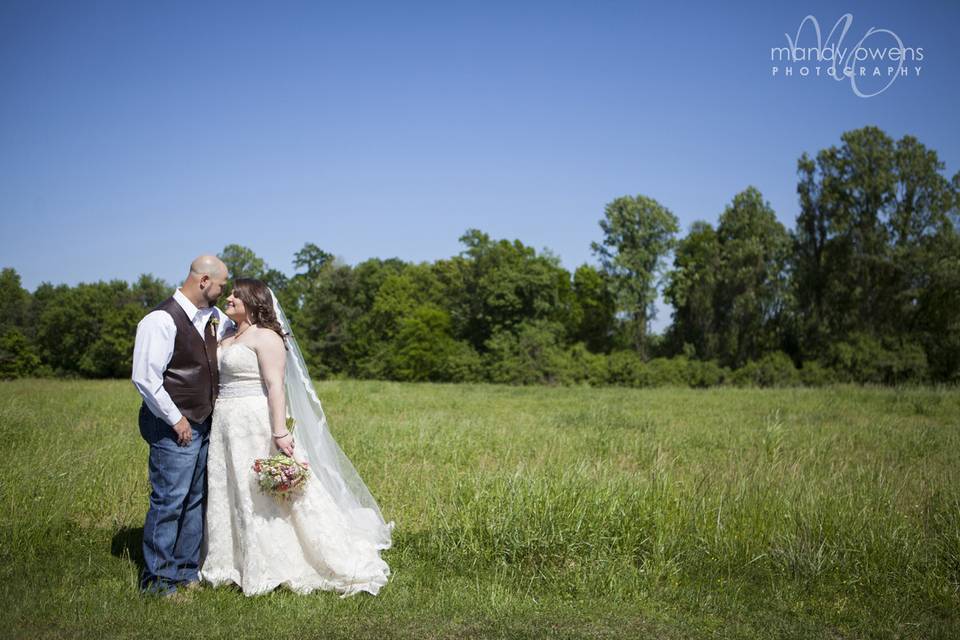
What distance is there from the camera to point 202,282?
502 cm

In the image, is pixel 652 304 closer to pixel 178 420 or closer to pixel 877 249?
pixel 877 249

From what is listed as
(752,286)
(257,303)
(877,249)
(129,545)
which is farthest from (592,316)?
(257,303)

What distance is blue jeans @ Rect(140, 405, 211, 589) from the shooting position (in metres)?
4.89

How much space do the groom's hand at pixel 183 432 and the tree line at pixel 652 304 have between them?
37.9m

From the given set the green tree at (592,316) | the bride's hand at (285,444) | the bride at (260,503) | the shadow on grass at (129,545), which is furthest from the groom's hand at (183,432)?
the green tree at (592,316)

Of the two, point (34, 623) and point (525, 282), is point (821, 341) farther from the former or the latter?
point (34, 623)

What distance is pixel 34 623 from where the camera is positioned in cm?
438

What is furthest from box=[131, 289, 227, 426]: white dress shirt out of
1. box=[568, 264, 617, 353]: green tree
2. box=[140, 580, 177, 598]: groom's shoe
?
box=[568, 264, 617, 353]: green tree

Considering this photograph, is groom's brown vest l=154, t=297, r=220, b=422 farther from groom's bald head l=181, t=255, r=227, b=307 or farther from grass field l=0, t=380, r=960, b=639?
grass field l=0, t=380, r=960, b=639

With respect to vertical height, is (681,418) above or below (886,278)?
below

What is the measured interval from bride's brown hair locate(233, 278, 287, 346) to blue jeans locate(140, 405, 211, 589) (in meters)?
0.98

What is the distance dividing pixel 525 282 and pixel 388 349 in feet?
41.8

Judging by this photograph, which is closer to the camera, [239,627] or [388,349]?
[239,627]

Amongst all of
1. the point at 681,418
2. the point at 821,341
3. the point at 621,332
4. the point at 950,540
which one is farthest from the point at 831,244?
the point at 950,540
